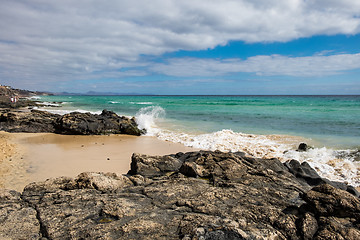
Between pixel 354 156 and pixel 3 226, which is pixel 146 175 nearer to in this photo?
pixel 3 226

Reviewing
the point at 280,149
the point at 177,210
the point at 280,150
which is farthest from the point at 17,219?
the point at 280,149

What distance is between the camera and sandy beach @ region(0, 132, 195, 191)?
23.3 feet

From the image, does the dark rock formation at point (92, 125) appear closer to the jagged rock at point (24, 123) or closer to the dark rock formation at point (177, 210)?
the jagged rock at point (24, 123)

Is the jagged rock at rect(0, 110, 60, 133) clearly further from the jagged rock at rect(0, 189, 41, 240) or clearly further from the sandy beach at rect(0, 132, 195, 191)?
the jagged rock at rect(0, 189, 41, 240)

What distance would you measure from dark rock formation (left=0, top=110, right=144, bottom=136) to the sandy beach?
841mm

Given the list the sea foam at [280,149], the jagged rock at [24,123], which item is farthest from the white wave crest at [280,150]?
the jagged rock at [24,123]

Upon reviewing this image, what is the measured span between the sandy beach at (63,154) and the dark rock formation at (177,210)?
3560 mm

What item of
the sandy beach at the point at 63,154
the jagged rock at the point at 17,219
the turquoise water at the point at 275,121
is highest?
the jagged rock at the point at 17,219

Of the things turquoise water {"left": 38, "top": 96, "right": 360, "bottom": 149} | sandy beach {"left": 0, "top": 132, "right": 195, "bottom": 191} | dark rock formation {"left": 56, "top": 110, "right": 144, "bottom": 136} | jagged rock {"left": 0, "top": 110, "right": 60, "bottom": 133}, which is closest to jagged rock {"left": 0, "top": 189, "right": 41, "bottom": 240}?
sandy beach {"left": 0, "top": 132, "right": 195, "bottom": 191}

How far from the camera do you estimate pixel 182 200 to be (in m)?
3.40

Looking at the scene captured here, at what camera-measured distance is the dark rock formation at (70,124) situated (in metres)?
14.6

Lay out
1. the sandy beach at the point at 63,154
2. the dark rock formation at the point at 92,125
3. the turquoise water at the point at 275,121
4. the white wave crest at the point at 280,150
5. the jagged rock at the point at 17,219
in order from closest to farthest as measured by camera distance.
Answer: the jagged rock at the point at 17,219 < the sandy beach at the point at 63,154 < the white wave crest at the point at 280,150 < the dark rock formation at the point at 92,125 < the turquoise water at the point at 275,121

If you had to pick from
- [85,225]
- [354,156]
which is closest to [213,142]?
[354,156]

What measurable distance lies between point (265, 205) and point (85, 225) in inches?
96.4
